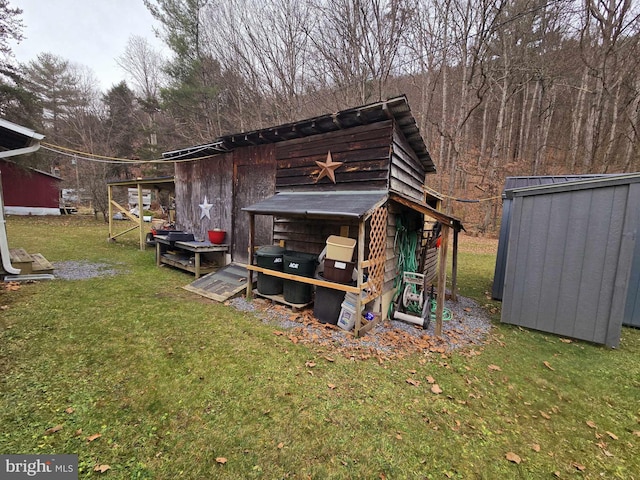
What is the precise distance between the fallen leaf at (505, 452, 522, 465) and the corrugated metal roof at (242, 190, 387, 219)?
2640 mm

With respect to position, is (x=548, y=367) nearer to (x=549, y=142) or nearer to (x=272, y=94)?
(x=272, y=94)

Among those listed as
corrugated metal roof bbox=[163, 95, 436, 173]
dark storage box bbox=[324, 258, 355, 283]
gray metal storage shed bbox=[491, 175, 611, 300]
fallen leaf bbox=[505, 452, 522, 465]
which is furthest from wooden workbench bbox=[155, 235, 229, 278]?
gray metal storage shed bbox=[491, 175, 611, 300]

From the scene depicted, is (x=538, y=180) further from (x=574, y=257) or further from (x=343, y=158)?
(x=343, y=158)

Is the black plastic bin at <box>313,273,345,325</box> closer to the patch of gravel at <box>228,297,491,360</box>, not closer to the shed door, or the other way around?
the patch of gravel at <box>228,297,491,360</box>

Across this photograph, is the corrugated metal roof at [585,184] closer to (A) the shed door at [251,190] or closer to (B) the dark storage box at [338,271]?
(B) the dark storage box at [338,271]

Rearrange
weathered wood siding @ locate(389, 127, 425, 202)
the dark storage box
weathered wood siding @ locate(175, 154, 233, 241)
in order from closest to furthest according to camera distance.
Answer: the dark storage box < weathered wood siding @ locate(389, 127, 425, 202) < weathered wood siding @ locate(175, 154, 233, 241)

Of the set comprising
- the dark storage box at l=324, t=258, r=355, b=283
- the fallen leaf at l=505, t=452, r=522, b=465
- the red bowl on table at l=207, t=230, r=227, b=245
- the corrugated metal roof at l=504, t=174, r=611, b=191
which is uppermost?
the corrugated metal roof at l=504, t=174, r=611, b=191

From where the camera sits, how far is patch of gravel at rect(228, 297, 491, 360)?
11.8 ft

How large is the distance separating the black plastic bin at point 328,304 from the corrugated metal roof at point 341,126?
291 centimetres

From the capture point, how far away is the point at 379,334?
13.3 ft

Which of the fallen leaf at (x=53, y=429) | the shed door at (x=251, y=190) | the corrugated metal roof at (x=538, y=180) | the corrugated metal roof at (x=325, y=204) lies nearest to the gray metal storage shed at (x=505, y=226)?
the corrugated metal roof at (x=538, y=180)

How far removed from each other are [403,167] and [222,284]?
14.6 ft

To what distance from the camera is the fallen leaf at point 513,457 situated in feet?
6.61

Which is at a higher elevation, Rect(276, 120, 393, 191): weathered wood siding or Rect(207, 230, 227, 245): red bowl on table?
Rect(276, 120, 393, 191): weathered wood siding
